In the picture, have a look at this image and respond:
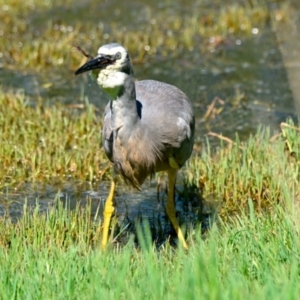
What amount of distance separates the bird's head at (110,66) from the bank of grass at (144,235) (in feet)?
2.68

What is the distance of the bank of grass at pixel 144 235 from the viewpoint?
341 cm

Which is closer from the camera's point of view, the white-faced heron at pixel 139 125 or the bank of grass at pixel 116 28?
the white-faced heron at pixel 139 125

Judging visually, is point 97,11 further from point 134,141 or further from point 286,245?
point 286,245

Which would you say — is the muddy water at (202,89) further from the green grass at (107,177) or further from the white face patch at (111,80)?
the white face patch at (111,80)

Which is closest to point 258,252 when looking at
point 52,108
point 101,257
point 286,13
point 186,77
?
point 101,257

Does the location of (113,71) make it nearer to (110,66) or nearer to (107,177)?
(110,66)

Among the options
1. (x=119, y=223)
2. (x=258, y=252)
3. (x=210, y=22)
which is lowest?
(x=119, y=223)

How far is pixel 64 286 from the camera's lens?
3.61m

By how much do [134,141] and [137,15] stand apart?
5.89 m

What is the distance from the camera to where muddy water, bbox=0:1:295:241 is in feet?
19.6

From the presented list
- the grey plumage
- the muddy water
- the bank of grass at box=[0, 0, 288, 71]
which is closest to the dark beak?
the grey plumage

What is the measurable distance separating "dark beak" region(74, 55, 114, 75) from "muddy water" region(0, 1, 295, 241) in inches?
59.2

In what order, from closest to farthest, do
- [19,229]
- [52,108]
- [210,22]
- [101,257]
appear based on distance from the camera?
[101,257], [19,229], [52,108], [210,22]

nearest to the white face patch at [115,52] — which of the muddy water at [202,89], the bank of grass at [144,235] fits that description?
the bank of grass at [144,235]
